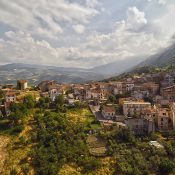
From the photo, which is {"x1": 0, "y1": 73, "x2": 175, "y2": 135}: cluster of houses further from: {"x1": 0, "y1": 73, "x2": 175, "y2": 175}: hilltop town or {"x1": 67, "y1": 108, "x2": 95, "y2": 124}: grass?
{"x1": 67, "y1": 108, "x2": 95, "y2": 124}: grass

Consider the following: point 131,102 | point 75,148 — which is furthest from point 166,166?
point 131,102

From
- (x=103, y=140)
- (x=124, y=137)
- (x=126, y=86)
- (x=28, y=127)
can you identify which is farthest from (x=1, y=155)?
(x=126, y=86)

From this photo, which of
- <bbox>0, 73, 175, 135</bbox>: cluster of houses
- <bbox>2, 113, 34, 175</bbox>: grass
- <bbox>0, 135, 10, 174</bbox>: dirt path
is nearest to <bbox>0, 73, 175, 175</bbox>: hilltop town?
<bbox>0, 73, 175, 135</bbox>: cluster of houses

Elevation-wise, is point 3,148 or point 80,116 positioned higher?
point 80,116

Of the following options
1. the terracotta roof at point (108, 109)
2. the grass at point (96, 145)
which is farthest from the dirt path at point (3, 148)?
the terracotta roof at point (108, 109)

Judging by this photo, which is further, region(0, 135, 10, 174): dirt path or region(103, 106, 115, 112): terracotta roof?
region(103, 106, 115, 112): terracotta roof

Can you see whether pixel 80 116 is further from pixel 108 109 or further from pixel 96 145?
pixel 96 145

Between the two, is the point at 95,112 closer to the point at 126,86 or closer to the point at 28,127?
the point at 28,127

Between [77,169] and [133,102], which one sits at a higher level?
[133,102]
